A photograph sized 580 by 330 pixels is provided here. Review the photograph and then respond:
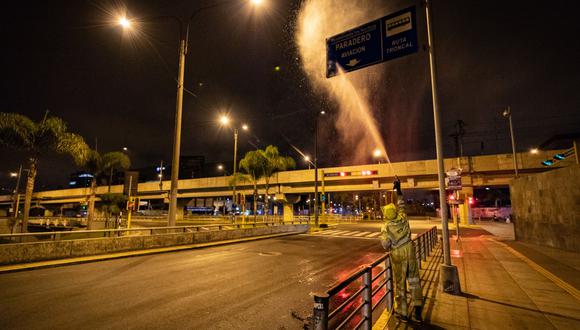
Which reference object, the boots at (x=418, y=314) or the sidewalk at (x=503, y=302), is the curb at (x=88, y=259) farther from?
the boots at (x=418, y=314)

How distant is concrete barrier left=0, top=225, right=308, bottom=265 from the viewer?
9.32m

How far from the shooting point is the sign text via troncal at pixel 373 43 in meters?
7.52

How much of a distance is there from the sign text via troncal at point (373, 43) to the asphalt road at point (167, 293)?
6.32 m

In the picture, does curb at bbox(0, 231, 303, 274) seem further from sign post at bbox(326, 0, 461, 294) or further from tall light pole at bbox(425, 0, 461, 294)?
tall light pole at bbox(425, 0, 461, 294)

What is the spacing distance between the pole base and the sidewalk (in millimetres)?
150

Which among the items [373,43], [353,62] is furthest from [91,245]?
[373,43]

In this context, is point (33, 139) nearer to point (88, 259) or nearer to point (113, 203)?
point (88, 259)

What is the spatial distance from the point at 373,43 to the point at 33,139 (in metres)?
18.3

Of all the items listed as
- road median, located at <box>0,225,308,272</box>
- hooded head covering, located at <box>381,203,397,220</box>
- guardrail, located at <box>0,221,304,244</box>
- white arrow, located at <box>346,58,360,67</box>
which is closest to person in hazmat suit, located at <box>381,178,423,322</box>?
hooded head covering, located at <box>381,203,397,220</box>

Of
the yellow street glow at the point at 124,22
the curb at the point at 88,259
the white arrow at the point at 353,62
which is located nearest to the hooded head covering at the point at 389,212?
the white arrow at the point at 353,62

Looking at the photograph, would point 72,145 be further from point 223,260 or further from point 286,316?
point 286,316

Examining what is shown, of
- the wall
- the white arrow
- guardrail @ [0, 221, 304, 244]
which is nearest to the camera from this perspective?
the white arrow

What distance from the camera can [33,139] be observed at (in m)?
15.6

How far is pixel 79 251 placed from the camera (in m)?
11.0
